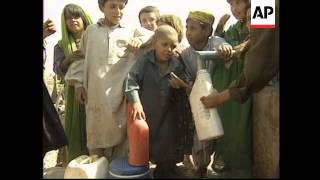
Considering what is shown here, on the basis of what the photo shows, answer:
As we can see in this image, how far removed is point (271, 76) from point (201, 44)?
378mm

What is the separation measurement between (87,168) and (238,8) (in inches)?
42.6

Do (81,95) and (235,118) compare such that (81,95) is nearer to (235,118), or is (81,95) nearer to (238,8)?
(235,118)

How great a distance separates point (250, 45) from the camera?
2375 millimetres

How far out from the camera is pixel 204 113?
2.34m

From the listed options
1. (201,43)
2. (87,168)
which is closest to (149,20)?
(201,43)

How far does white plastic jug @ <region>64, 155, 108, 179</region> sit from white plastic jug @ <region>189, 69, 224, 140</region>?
49cm

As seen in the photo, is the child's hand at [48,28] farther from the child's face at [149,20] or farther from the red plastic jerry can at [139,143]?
the red plastic jerry can at [139,143]

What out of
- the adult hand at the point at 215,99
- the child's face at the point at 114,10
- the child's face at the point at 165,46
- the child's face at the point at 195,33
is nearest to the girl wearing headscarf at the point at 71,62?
the child's face at the point at 114,10

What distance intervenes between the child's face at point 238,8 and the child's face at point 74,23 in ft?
2.53

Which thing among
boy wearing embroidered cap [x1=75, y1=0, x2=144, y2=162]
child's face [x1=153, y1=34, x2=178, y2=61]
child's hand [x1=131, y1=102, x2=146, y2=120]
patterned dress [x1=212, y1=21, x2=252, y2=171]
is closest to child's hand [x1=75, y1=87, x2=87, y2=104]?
boy wearing embroidered cap [x1=75, y1=0, x2=144, y2=162]

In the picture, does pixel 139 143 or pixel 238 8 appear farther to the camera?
pixel 238 8

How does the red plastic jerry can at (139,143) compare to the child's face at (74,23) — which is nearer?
the red plastic jerry can at (139,143)

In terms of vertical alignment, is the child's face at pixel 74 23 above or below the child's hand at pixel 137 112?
above

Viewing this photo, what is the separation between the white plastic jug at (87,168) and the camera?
7.52 ft
